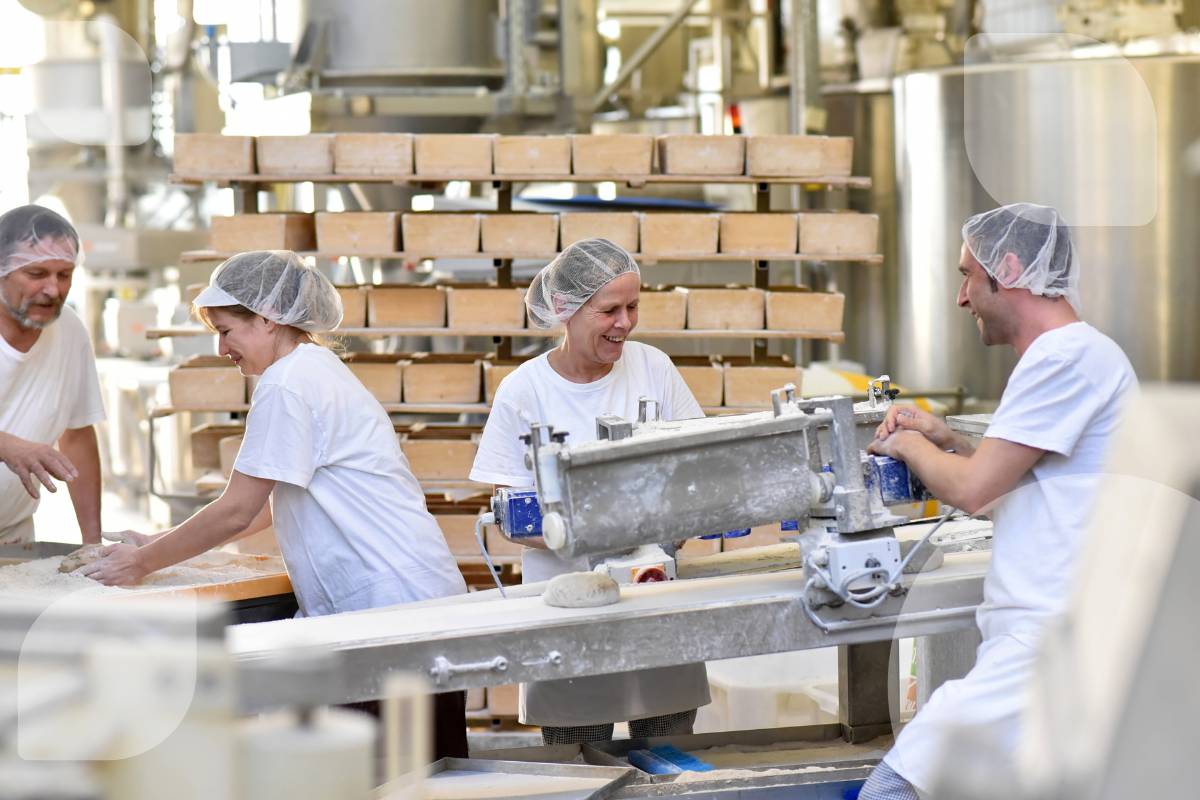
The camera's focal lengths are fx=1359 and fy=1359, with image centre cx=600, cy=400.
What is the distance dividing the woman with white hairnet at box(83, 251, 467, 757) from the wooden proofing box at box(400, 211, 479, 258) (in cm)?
159

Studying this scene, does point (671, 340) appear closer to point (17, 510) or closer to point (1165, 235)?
point (1165, 235)

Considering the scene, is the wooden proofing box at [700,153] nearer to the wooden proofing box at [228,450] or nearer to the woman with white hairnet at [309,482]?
the wooden proofing box at [228,450]

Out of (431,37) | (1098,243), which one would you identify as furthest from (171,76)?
(1098,243)

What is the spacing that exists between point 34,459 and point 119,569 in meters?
0.49

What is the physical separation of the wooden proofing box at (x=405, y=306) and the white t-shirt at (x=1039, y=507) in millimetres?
2563

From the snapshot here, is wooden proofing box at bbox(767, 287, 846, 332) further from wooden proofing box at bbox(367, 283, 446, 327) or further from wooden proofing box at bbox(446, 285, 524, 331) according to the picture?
wooden proofing box at bbox(367, 283, 446, 327)

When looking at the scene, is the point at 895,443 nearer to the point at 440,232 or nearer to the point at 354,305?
the point at 440,232

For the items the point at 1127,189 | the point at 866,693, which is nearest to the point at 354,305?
the point at 866,693

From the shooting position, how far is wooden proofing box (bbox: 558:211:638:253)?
4.28 m

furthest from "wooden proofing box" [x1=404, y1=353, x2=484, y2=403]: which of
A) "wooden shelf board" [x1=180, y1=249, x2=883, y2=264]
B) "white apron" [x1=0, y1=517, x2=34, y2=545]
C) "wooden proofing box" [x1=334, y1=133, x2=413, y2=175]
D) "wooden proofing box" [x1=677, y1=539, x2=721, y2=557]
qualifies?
"white apron" [x1=0, y1=517, x2=34, y2=545]

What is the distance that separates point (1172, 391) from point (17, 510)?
300cm

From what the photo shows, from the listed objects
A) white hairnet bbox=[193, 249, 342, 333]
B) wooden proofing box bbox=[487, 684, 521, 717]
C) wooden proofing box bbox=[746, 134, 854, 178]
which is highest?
wooden proofing box bbox=[746, 134, 854, 178]

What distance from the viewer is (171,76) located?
10.2 metres

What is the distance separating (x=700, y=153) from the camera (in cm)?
433
